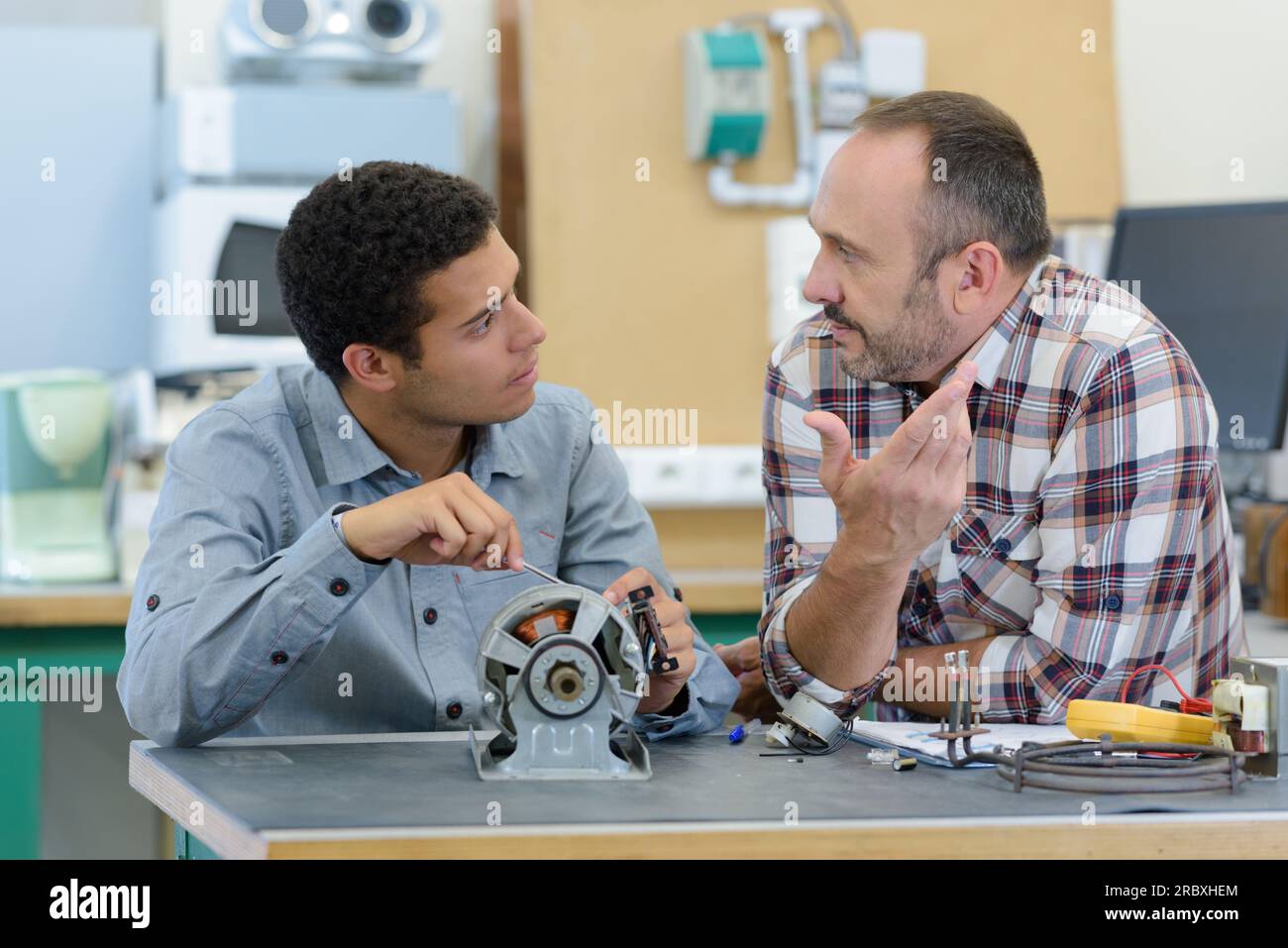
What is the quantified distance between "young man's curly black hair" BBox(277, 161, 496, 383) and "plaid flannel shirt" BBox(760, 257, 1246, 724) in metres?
0.46

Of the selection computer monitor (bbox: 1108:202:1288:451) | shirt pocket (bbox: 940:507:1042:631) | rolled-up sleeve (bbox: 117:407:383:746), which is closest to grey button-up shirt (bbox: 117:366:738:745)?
rolled-up sleeve (bbox: 117:407:383:746)

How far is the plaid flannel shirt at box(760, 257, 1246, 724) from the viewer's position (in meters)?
1.52

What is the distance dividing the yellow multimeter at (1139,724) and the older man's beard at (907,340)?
20.6 inches

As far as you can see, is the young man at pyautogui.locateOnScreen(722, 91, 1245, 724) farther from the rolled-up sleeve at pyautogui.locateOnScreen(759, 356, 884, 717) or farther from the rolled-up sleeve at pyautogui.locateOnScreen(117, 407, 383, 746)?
the rolled-up sleeve at pyautogui.locateOnScreen(117, 407, 383, 746)

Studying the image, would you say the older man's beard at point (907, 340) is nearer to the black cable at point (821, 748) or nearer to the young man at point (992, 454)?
the young man at point (992, 454)

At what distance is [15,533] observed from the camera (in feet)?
8.39

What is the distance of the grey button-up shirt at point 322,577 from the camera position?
1.30m

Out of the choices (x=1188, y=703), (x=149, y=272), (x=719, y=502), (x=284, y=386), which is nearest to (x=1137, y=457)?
(x=1188, y=703)

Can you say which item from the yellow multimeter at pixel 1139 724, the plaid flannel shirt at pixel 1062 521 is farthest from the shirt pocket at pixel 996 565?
the yellow multimeter at pixel 1139 724

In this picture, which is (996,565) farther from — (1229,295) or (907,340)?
(1229,295)

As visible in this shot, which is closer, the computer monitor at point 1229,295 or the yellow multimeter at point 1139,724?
the yellow multimeter at point 1139,724

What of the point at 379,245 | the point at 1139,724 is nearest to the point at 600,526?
the point at 379,245

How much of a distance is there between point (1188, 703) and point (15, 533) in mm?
1977
